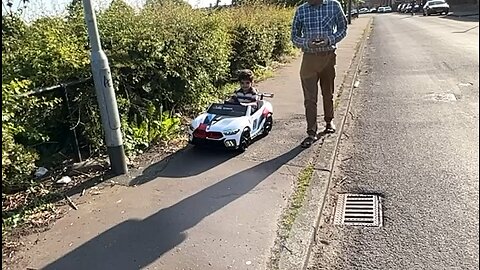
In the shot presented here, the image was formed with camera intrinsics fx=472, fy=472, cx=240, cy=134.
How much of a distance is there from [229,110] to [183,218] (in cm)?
206

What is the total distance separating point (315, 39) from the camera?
17.9 ft

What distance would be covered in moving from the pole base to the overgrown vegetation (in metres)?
0.41

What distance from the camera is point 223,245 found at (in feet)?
11.0

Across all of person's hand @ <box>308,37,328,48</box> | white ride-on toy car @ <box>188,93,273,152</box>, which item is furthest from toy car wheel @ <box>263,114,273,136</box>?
person's hand @ <box>308,37,328,48</box>

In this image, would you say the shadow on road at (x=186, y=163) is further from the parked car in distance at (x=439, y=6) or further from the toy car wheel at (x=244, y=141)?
the parked car in distance at (x=439, y=6)

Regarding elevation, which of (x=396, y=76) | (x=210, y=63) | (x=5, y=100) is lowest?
(x=396, y=76)

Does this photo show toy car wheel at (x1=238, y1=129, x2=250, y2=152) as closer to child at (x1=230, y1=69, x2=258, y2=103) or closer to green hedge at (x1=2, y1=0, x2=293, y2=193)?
child at (x1=230, y1=69, x2=258, y2=103)

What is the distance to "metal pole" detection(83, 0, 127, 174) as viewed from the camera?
4.32 m

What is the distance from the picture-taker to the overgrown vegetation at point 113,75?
155 inches

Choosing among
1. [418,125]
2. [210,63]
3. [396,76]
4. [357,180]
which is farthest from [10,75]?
[396,76]

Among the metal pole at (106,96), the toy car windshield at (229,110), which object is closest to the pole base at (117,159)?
the metal pole at (106,96)

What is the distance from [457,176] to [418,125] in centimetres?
212

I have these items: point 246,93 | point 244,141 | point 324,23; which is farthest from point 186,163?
point 324,23

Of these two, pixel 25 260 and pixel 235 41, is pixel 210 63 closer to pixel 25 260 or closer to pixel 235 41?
pixel 235 41
